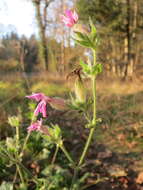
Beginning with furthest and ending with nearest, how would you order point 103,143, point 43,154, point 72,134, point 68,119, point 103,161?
point 68,119 → point 72,134 → point 103,143 → point 103,161 → point 43,154

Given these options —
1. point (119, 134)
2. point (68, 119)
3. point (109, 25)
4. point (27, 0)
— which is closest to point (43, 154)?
point (119, 134)

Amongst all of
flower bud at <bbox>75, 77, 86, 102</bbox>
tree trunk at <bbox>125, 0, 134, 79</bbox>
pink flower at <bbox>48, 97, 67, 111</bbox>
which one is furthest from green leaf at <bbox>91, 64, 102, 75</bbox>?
tree trunk at <bbox>125, 0, 134, 79</bbox>

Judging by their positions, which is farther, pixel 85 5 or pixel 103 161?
pixel 85 5

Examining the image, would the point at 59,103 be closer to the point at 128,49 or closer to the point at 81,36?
the point at 81,36

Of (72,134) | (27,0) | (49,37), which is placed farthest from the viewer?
(49,37)

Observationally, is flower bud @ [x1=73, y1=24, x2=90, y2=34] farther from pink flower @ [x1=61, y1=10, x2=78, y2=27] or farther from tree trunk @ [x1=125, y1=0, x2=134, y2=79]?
tree trunk @ [x1=125, y1=0, x2=134, y2=79]

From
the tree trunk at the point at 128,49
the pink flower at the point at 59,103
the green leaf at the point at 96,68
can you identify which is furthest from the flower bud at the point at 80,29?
the tree trunk at the point at 128,49

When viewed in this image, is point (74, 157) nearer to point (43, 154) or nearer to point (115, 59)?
point (43, 154)

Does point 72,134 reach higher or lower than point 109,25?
lower
